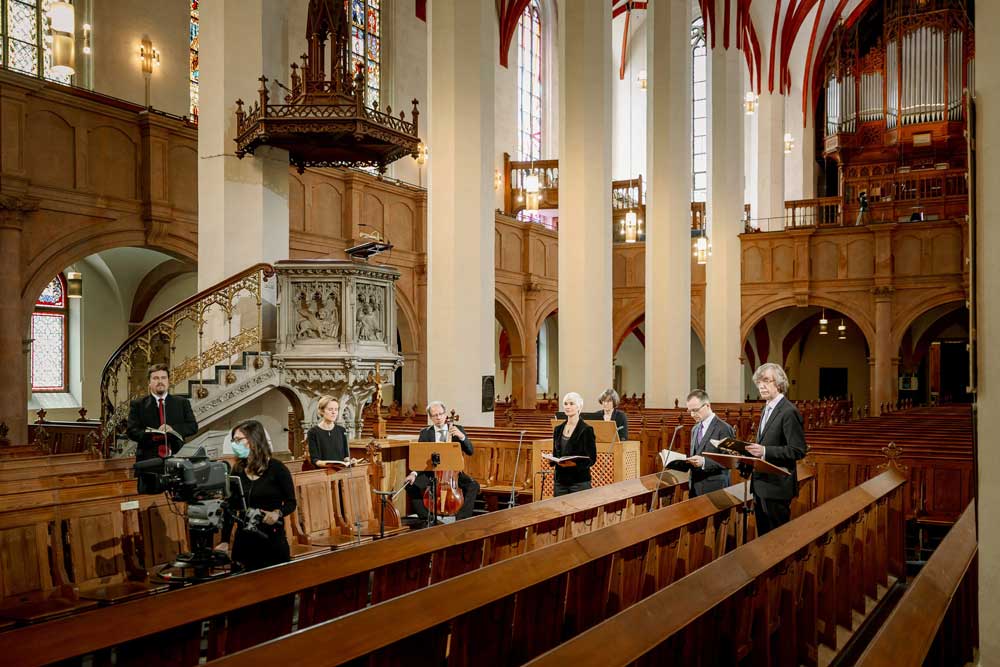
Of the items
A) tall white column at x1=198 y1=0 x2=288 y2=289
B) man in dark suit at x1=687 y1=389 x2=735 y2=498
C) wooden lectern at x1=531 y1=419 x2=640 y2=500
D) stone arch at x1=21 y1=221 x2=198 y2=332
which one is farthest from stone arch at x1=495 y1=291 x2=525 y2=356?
man in dark suit at x1=687 y1=389 x2=735 y2=498

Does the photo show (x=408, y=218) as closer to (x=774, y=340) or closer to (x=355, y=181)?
(x=355, y=181)

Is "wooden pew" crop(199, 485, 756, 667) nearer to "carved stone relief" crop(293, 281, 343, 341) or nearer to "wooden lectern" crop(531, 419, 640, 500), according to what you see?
"wooden lectern" crop(531, 419, 640, 500)

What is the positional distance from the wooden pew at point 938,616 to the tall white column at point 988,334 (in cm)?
18

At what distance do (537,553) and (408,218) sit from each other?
595 inches

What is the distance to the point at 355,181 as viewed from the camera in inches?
659

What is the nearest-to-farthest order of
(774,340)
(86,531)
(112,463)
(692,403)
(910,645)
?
(910,645) < (86,531) < (692,403) < (112,463) < (774,340)

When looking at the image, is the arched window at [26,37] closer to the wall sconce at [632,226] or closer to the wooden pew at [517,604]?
the wooden pew at [517,604]

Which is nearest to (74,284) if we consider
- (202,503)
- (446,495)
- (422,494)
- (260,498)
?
(422,494)

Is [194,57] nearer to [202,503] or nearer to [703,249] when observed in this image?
[703,249]

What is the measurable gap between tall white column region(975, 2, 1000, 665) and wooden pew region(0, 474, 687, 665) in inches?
92.6

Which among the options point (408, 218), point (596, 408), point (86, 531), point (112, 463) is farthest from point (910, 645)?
point (408, 218)

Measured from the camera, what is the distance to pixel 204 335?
1049 centimetres

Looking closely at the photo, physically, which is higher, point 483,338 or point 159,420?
point 483,338

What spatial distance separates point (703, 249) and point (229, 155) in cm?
1523
